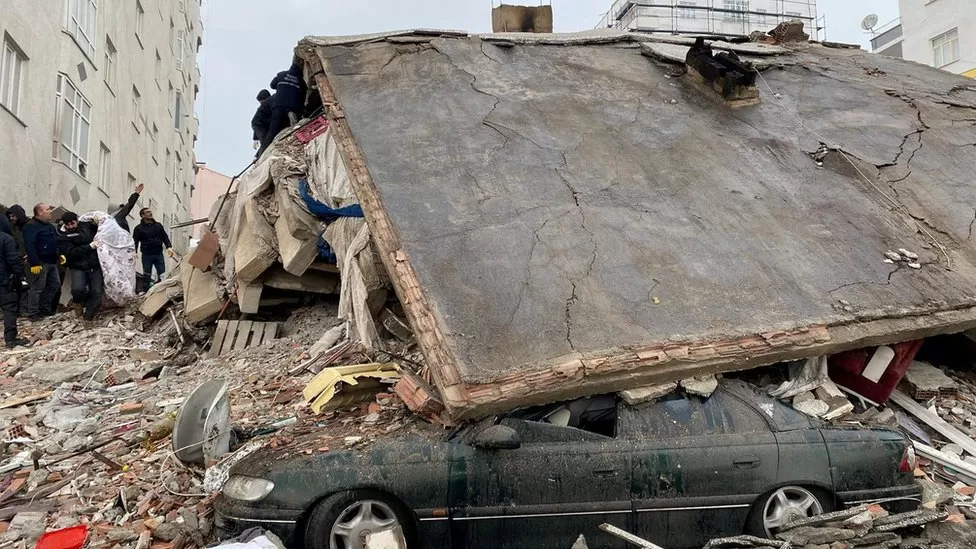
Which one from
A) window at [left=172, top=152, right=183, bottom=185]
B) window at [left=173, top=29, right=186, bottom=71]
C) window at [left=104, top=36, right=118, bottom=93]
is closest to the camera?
window at [left=104, top=36, right=118, bottom=93]

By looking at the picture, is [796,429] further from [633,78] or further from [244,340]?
[244,340]

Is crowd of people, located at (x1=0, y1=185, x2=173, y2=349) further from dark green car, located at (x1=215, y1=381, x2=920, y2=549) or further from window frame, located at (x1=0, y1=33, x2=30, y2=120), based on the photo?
dark green car, located at (x1=215, y1=381, x2=920, y2=549)

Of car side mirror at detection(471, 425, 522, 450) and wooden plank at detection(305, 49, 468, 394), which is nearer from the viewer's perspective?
car side mirror at detection(471, 425, 522, 450)

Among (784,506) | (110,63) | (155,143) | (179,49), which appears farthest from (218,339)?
(179,49)

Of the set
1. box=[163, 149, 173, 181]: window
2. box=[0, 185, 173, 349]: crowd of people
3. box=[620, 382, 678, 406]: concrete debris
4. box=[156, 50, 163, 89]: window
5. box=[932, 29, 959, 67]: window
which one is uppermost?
box=[932, 29, 959, 67]: window

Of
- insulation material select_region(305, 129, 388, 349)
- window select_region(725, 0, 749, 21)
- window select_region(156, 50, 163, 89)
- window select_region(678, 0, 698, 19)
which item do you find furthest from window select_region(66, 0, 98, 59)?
window select_region(725, 0, 749, 21)

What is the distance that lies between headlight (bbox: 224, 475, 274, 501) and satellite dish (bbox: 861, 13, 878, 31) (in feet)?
117

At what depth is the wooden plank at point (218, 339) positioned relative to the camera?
8367mm

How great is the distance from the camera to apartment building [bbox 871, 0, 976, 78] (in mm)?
22969

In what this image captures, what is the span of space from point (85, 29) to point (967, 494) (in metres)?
16.9

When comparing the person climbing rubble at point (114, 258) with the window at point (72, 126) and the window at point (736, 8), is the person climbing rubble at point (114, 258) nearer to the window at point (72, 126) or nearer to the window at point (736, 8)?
the window at point (72, 126)

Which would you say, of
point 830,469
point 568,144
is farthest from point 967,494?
point 568,144

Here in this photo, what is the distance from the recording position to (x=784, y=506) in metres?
3.71

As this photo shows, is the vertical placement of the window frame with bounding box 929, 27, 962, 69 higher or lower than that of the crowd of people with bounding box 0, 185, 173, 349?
higher
